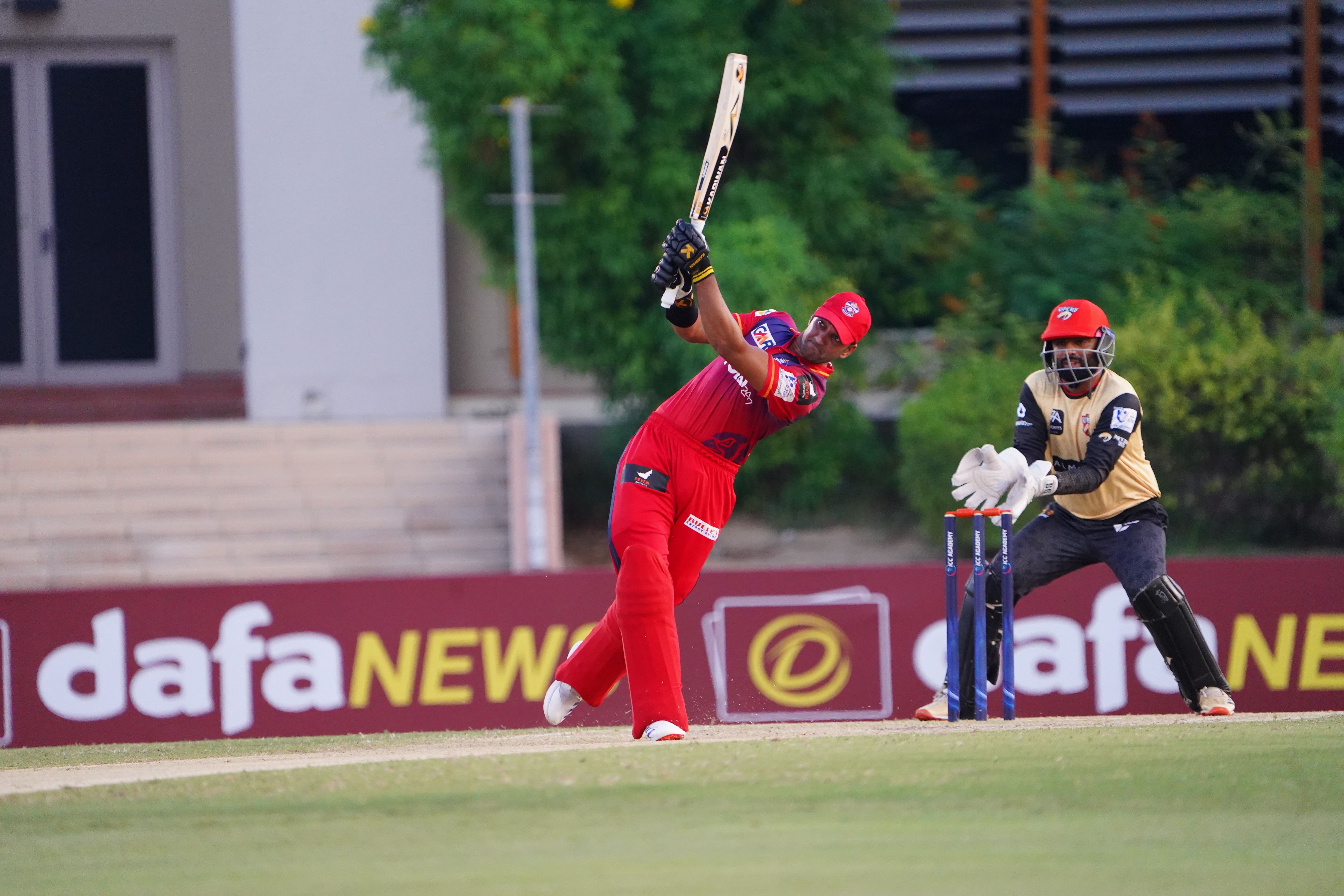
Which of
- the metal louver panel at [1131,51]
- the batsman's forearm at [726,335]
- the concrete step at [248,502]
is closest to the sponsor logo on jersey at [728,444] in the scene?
the batsman's forearm at [726,335]

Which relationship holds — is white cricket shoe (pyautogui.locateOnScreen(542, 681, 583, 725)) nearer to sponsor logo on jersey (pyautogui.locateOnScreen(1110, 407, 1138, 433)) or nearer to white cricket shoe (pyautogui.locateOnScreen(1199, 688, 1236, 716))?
sponsor logo on jersey (pyautogui.locateOnScreen(1110, 407, 1138, 433))

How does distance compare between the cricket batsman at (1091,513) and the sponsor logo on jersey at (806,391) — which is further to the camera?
the cricket batsman at (1091,513)

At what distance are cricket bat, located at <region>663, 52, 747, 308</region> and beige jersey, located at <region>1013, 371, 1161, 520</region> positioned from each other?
69.5 inches

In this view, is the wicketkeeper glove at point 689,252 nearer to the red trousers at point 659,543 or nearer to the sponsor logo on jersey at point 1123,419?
the red trousers at point 659,543

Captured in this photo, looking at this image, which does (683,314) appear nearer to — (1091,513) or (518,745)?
(518,745)

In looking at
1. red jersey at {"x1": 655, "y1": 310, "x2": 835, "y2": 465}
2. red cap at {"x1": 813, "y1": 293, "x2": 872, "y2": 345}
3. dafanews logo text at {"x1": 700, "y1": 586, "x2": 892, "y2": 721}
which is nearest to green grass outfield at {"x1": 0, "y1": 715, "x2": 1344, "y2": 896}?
red jersey at {"x1": 655, "y1": 310, "x2": 835, "y2": 465}

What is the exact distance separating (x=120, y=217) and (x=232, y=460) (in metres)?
5.40

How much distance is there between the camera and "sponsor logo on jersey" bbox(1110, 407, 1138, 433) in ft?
22.4

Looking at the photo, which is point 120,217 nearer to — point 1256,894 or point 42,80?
point 42,80

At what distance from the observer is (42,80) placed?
18.6 m

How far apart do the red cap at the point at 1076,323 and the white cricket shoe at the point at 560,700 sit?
2544mm

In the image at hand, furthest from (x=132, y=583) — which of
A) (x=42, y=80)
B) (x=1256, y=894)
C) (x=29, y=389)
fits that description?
(x=1256, y=894)

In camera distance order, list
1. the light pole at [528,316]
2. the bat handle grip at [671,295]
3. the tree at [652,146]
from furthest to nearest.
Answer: the tree at [652,146], the light pole at [528,316], the bat handle grip at [671,295]

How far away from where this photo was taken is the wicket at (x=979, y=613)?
675cm
